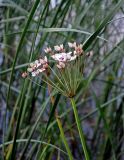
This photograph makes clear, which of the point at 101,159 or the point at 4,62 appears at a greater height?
the point at 4,62

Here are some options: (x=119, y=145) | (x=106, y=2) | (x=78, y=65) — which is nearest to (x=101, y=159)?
(x=119, y=145)

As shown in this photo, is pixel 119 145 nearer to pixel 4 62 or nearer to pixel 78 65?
pixel 4 62

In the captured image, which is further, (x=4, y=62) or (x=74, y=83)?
(x=4, y=62)

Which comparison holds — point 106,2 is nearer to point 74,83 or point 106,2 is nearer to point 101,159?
point 101,159

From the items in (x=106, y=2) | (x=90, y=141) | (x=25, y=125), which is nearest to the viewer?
(x=25, y=125)

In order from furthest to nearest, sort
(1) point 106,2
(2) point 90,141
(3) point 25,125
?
(2) point 90,141 → (1) point 106,2 → (3) point 25,125

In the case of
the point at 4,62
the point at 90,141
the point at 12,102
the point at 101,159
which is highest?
the point at 4,62

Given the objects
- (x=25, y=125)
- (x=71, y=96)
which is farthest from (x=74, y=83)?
(x=25, y=125)
